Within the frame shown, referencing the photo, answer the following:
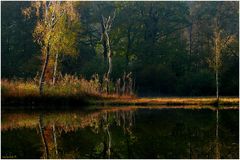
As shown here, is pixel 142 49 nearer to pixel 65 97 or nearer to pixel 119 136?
pixel 65 97

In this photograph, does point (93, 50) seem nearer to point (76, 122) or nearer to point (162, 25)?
point (162, 25)

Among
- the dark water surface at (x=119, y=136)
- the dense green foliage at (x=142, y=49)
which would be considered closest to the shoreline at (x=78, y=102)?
the dark water surface at (x=119, y=136)

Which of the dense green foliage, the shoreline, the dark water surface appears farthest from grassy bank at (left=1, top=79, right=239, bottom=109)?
the dense green foliage

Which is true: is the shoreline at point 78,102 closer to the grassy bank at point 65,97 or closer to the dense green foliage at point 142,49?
the grassy bank at point 65,97

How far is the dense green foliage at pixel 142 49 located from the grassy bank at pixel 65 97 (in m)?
12.8

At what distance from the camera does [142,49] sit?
46.3 metres

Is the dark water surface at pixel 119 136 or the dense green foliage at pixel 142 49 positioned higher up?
the dense green foliage at pixel 142 49

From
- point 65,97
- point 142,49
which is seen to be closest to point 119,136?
point 65,97

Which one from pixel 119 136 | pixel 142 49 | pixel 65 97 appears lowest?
pixel 119 136

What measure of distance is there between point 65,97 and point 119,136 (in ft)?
44.2

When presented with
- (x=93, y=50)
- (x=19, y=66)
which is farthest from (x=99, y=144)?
(x=93, y=50)

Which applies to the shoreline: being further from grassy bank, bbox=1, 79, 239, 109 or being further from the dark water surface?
the dark water surface

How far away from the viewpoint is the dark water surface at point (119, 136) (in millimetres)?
11430

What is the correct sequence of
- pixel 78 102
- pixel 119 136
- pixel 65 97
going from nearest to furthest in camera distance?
pixel 119 136
pixel 65 97
pixel 78 102
